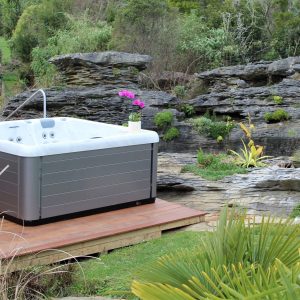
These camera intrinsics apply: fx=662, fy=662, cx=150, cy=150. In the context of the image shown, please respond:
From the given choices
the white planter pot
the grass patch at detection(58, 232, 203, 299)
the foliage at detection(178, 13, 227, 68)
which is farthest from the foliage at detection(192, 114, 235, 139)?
the grass patch at detection(58, 232, 203, 299)

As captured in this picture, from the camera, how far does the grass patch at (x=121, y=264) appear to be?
4.70 meters

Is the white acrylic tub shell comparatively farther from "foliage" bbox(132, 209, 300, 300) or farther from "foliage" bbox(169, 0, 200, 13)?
"foliage" bbox(169, 0, 200, 13)

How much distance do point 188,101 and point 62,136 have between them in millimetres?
4781

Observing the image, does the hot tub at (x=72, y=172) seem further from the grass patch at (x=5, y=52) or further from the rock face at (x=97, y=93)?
the grass patch at (x=5, y=52)

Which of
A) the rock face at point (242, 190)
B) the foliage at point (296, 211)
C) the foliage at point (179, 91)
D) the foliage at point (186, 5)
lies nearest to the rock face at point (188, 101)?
the foliage at point (179, 91)

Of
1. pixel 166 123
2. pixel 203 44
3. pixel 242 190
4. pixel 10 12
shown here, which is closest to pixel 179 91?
pixel 203 44

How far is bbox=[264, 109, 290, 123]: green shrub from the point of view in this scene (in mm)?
10789

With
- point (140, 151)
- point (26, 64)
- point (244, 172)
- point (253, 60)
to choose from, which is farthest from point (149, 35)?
point (140, 151)

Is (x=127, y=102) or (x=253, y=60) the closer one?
(x=127, y=102)

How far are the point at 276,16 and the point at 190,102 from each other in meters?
4.43

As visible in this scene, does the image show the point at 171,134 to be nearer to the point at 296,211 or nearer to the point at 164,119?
the point at 164,119

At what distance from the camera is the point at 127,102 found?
11.8 metres

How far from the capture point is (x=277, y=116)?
1079cm

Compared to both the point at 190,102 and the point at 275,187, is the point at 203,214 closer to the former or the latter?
the point at 275,187
